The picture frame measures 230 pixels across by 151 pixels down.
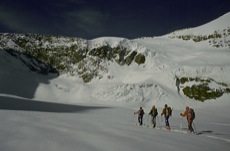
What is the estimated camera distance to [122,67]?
6475 centimetres

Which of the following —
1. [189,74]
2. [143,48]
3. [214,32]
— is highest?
[214,32]

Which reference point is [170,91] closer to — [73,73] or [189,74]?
[189,74]

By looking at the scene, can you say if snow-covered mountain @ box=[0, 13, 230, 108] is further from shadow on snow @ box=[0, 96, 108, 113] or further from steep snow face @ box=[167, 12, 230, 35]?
shadow on snow @ box=[0, 96, 108, 113]

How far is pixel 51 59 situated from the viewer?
6619 centimetres

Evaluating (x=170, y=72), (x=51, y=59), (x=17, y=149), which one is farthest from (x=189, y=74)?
(x=17, y=149)

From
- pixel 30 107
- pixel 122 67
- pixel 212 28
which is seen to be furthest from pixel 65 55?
pixel 212 28

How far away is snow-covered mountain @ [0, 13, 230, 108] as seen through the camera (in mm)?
50594

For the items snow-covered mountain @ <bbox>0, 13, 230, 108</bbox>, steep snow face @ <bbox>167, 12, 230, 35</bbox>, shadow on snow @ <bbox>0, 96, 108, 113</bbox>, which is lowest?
shadow on snow @ <bbox>0, 96, 108, 113</bbox>

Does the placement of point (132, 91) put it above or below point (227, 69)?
below

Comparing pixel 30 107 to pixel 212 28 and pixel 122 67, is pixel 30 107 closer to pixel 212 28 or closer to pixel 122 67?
pixel 122 67

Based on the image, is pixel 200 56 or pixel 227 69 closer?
pixel 227 69

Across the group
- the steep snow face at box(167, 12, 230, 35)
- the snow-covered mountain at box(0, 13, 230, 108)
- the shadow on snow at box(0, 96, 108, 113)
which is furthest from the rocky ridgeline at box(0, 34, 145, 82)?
the steep snow face at box(167, 12, 230, 35)

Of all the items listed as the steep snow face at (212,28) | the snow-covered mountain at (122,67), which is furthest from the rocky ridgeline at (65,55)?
the steep snow face at (212,28)

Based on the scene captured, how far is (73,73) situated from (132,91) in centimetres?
2087
